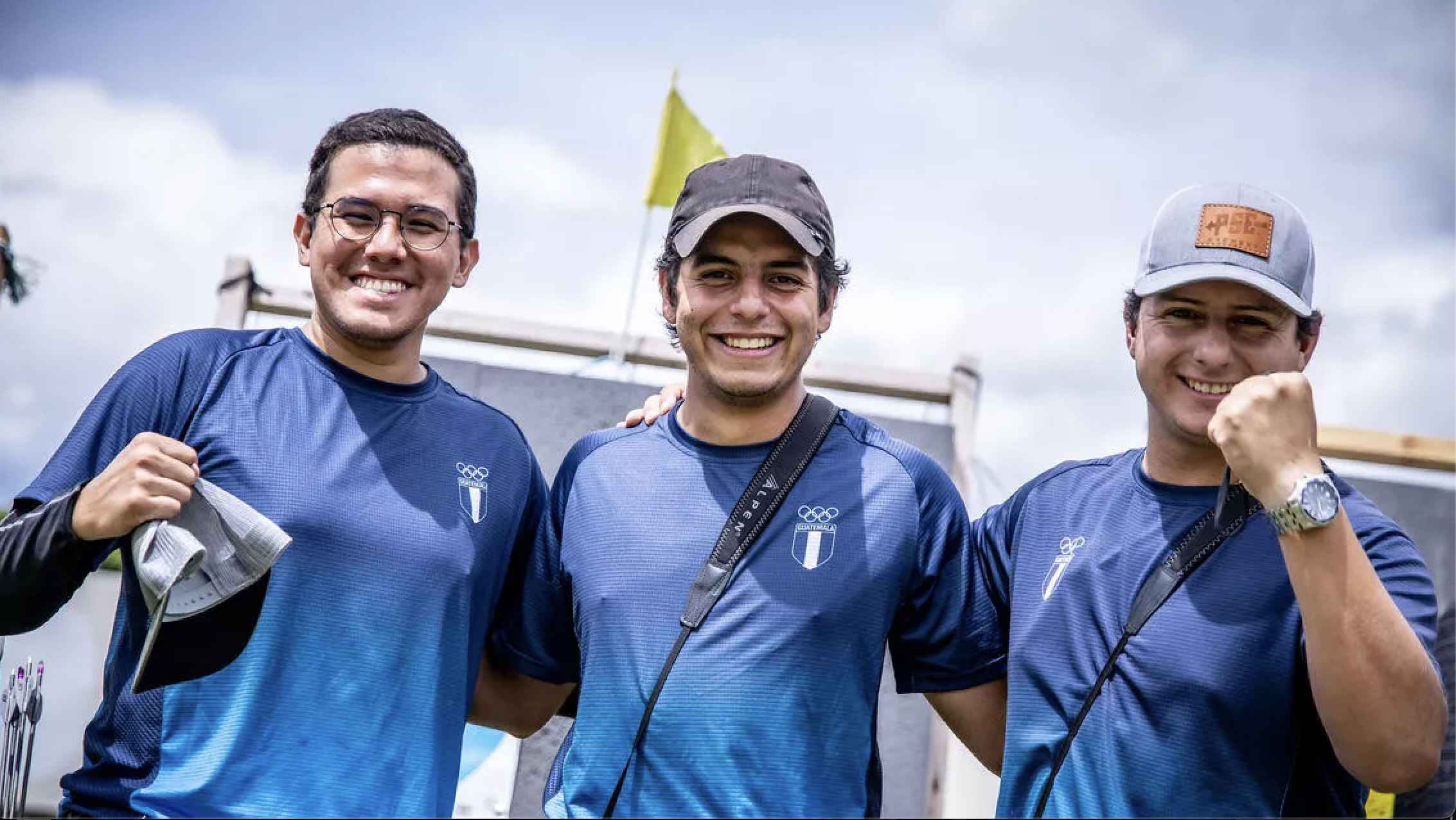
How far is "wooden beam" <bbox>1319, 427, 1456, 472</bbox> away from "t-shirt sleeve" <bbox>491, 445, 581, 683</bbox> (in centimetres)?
524

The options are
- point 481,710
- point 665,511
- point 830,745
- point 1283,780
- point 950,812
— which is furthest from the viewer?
point 950,812

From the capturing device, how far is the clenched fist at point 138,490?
262cm

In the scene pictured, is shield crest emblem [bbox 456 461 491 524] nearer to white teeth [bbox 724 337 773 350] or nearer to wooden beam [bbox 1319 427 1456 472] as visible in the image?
white teeth [bbox 724 337 773 350]

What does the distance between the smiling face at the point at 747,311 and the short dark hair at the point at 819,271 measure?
6cm

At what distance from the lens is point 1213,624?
2.75 m

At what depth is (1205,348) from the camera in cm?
294

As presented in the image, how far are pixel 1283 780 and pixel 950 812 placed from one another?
4.36m

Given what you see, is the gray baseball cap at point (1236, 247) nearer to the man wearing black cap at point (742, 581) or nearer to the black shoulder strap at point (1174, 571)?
the black shoulder strap at point (1174, 571)

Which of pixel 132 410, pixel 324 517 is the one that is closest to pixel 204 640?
pixel 324 517

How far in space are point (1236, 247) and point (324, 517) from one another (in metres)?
2.31

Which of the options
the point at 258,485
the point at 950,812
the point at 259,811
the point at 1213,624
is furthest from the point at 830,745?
the point at 950,812

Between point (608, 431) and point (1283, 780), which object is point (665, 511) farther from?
point (1283, 780)

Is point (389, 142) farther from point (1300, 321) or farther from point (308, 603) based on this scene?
point (1300, 321)

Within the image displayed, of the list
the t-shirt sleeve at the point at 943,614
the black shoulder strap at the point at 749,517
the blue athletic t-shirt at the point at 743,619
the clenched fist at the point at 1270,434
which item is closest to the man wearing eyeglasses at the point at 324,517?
the blue athletic t-shirt at the point at 743,619
